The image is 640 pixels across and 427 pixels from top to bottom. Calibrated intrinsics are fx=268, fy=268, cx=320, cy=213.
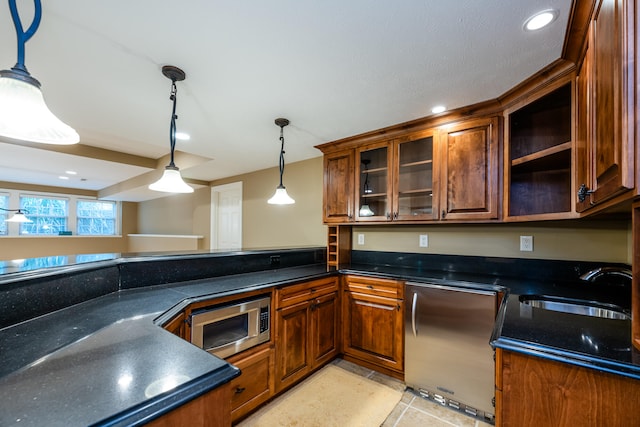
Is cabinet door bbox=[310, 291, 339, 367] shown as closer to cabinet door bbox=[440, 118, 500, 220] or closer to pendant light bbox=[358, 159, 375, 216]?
pendant light bbox=[358, 159, 375, 216]

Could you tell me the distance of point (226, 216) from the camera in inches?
198

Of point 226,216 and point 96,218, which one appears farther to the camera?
point 96,218

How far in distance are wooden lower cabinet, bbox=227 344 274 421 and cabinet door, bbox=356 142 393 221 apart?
1546 millimetres

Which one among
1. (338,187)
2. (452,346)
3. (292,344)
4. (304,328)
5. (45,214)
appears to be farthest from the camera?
(45,214)

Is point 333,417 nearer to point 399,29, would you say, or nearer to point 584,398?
point 584,398

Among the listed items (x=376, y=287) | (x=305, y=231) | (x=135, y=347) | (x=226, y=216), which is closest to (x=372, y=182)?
(x=376, y=287)

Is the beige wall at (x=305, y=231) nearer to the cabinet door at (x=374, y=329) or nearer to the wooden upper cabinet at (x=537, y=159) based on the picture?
the wooden upper cabinet at (x=537, y=159)

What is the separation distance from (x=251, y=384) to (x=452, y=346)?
147 centimetres

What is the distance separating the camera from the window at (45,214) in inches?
237

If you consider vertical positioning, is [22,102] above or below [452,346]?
above

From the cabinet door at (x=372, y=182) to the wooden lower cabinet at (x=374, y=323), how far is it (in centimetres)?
69

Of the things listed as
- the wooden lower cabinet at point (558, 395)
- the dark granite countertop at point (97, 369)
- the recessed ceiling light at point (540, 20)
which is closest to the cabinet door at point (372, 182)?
the recessed ceiling light at point (540, 20)

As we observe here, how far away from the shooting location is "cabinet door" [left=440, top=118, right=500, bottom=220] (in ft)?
6.82

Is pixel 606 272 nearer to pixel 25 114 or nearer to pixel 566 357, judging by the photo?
pixel 566 357
